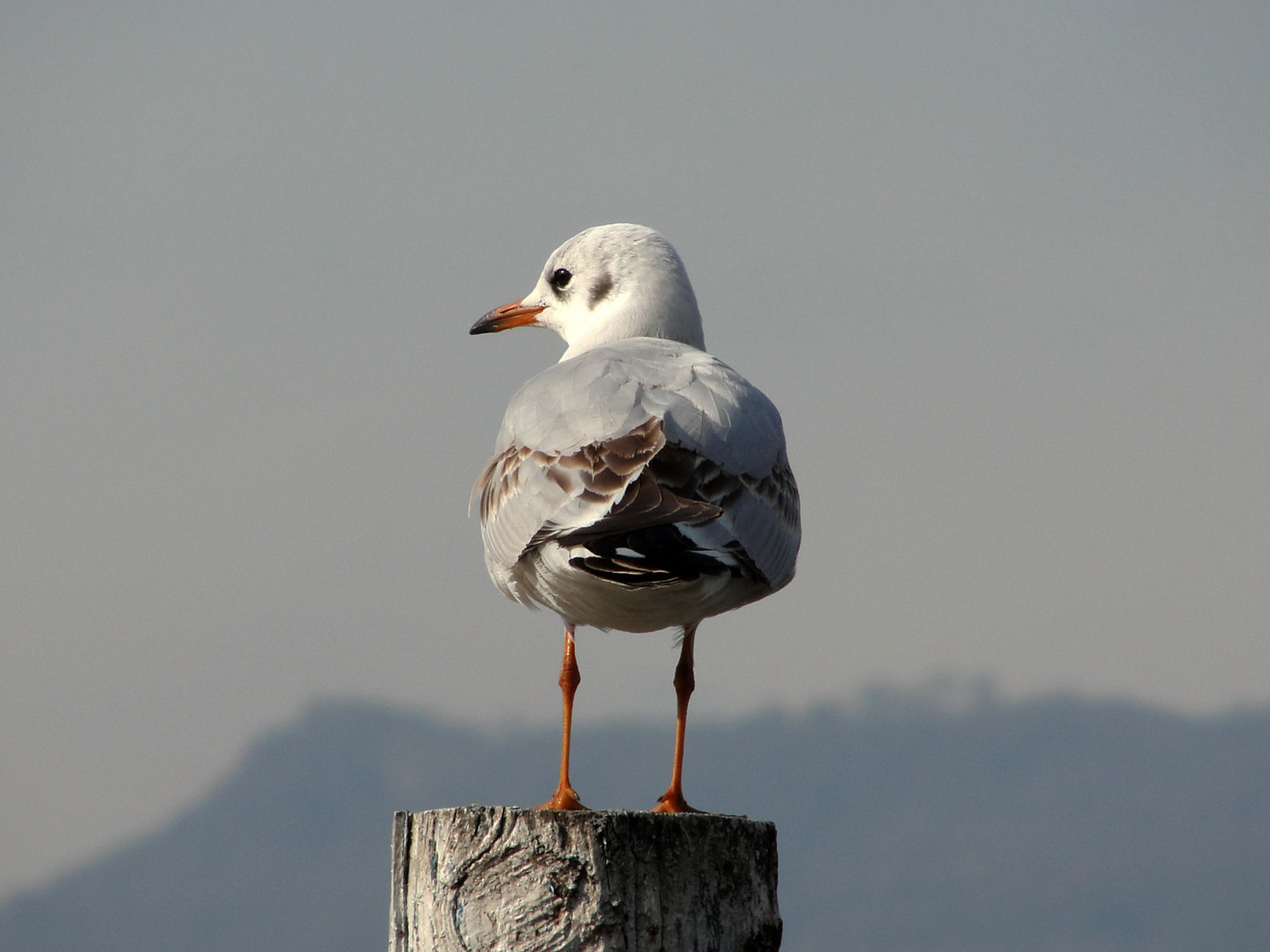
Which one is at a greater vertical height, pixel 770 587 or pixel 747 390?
pixel 747 390

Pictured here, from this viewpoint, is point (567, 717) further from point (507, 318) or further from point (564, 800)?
point (507, 318)

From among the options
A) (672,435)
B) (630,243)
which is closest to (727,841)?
(672,435)

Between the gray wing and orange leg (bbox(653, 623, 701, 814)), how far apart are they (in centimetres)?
87

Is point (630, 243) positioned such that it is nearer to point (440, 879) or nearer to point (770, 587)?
point (770, 587)

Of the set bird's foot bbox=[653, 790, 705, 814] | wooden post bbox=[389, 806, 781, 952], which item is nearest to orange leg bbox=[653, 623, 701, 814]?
→ bird's foot bbox=[653, 790, 705, 814]

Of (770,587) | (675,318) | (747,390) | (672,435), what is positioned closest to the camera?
(672,435)

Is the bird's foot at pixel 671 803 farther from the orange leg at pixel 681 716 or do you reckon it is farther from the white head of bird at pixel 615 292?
the white head of bird at pixel 615 292

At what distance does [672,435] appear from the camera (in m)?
4.68

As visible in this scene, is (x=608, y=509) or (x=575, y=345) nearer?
(x=608, y=509)

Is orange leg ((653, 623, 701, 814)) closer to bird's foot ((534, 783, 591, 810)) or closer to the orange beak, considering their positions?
bird's foot ((534, 783, 591, 810))

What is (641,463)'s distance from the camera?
4453 millimetres

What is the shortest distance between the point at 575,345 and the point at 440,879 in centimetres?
379

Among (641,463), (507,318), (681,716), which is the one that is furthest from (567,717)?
(507,318)

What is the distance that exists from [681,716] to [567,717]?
0.50 m
